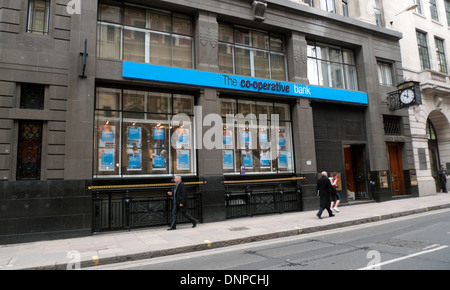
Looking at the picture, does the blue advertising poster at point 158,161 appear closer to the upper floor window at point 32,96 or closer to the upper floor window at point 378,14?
the upper floor window at point 32,96

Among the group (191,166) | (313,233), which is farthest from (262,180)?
(313,233)

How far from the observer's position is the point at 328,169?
15117 mm

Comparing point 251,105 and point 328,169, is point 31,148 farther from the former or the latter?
point 328,169

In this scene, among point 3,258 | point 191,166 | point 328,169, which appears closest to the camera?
point 3,258

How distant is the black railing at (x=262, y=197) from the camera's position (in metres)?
12.4

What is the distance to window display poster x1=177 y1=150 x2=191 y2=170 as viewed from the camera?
39.3ft

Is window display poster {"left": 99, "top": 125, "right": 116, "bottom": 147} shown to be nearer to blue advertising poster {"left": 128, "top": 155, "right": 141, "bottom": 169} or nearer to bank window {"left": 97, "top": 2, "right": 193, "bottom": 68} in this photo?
blue advertising poster {"left": 128, "top": 155, "right": 141, "bottom": 169}

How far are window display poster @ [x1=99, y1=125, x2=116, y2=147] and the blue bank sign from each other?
6.60ft

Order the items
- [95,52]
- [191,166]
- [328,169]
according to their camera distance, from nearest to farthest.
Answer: [95,52] → [191,166] → [328,169]

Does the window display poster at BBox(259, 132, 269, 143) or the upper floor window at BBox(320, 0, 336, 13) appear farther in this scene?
the upper floor window at BBox(320, 0, 336, 13)

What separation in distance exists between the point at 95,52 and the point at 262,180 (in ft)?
27.4

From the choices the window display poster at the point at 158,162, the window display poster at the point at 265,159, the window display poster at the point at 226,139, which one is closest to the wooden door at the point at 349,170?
the window display poster at the point at 265,159

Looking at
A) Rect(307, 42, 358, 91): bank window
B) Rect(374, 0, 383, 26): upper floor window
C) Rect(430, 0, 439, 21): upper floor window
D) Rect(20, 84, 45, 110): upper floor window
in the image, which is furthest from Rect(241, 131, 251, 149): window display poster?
Rect(430, 0, 439, 21): upper floor window

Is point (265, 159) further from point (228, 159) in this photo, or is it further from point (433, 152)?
point (433, 152)
